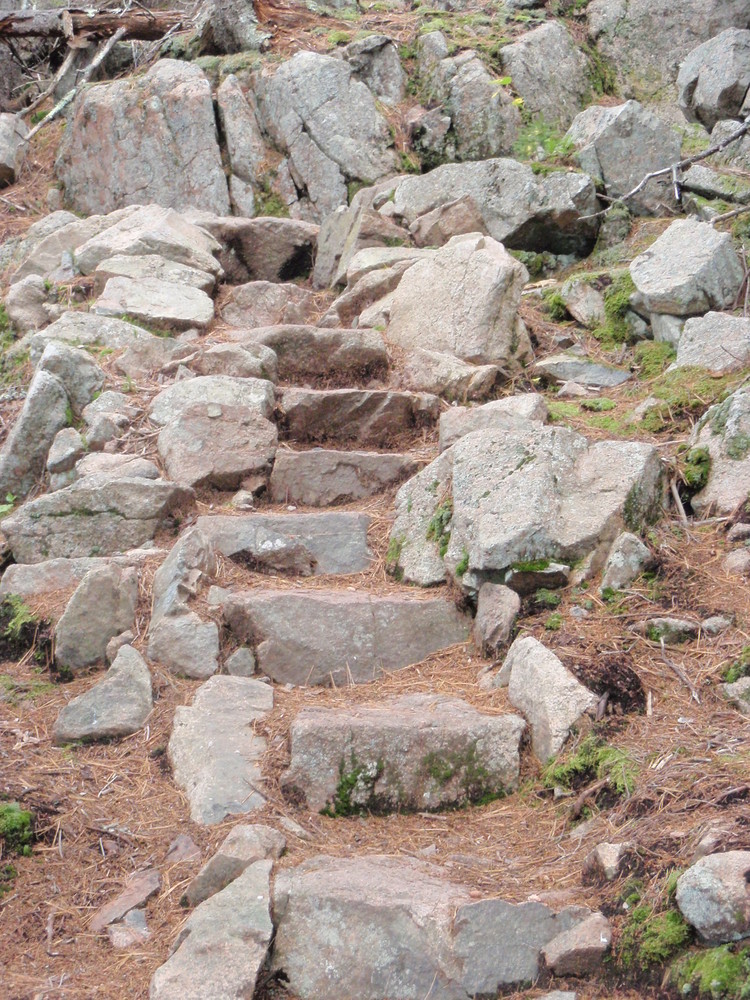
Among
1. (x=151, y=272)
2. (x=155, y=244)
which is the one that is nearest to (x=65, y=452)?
(x=151, y=272)

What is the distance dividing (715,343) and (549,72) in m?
6.01

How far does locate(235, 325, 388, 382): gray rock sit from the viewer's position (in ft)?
23.3

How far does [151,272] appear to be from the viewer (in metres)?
8.35

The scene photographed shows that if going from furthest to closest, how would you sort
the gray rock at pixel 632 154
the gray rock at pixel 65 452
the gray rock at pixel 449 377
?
the gray rock at pixel 632 154
the gray rock at pixel 449 377
the gray rock at pixel 65 452

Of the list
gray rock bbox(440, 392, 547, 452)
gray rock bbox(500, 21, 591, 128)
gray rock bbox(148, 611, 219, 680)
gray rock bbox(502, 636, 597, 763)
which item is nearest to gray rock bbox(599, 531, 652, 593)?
gray rock bbox(502, 636, 597, 763)

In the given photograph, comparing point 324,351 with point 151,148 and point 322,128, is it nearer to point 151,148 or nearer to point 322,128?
point 322,128

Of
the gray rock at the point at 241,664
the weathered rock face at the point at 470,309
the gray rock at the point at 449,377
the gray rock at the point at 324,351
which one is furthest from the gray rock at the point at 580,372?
the gray rock at the point at 241,664

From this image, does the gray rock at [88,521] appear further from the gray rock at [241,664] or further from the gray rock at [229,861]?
the gray rock at [229,861]

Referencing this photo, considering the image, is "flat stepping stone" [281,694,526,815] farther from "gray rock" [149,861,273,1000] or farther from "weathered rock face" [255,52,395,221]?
"weathered rock face" [255,52,395,221]

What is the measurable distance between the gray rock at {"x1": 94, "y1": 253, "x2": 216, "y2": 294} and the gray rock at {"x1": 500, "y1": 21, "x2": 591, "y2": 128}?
167 inches

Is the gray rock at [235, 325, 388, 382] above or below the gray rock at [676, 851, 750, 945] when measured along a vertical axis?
below

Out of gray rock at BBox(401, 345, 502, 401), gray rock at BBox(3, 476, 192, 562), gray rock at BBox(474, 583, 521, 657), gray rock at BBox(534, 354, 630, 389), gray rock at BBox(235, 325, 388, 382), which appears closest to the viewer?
gray rock at BBox(474, 583, 521, 657)

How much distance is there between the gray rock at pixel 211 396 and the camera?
629 cm

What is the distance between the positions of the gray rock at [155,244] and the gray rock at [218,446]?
113 inches
